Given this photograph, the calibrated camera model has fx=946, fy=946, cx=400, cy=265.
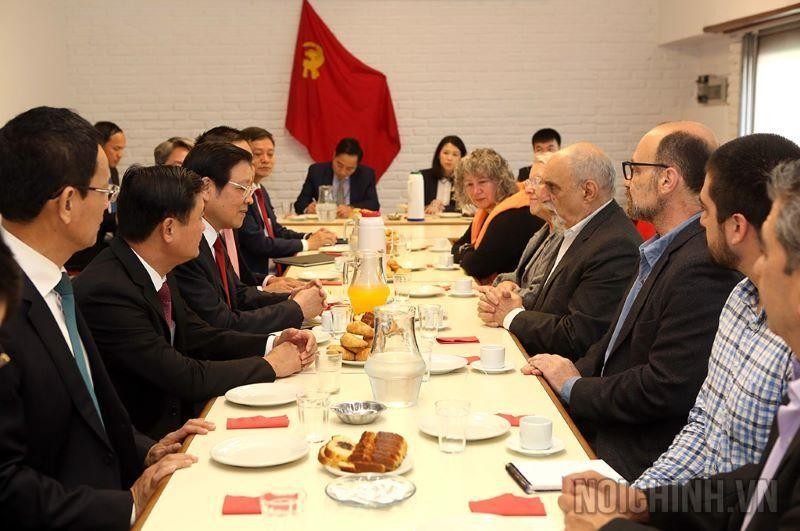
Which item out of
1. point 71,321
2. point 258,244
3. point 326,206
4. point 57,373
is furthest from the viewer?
point 326,206

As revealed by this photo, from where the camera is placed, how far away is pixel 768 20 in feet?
22.9

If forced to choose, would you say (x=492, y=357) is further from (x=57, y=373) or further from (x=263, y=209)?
(x=263, y=209)

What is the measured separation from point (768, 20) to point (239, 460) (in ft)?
20.3

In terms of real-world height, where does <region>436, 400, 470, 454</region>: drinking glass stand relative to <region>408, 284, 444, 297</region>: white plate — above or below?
above

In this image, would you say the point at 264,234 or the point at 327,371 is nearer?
the point at 327,371

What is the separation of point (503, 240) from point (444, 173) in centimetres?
394

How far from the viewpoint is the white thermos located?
24.4 ft

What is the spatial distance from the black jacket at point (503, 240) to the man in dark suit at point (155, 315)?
2.08 m

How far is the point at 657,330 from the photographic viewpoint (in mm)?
2744

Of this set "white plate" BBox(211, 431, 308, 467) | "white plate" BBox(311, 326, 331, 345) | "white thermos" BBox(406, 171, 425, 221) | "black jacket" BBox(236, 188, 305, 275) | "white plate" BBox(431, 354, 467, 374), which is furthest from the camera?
"white thermos" BBox(406, 171, 425, 221)

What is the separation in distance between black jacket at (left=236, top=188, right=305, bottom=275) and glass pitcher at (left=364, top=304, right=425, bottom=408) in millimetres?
3400

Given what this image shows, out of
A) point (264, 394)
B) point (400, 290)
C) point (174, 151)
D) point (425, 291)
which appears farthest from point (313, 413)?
point (174, 151)

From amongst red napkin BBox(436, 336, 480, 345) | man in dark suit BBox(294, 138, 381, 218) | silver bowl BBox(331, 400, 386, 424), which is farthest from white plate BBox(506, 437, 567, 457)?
man in dark suit BBox(294, 138, 381, 218)

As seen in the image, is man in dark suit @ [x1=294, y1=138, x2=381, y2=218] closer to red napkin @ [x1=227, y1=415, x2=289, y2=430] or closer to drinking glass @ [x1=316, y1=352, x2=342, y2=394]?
drinking glass @ [x1=316, y1=352, x2=342, y2=394]
